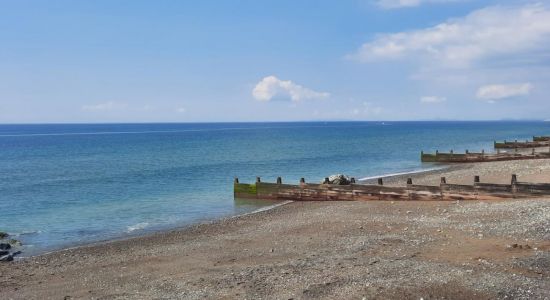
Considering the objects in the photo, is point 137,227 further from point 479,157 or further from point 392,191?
point 479,157

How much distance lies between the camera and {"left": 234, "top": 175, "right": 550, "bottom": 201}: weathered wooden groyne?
909 inches

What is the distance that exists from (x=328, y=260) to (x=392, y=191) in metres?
12.6

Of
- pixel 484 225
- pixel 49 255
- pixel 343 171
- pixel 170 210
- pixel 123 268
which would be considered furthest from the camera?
pixel 343 171

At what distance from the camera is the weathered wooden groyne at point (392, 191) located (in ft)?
75.8

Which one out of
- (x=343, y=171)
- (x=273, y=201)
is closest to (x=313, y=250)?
(x=273, y=201)

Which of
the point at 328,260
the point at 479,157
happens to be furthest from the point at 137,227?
the point at 479,157

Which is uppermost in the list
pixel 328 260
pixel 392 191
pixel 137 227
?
pixel 392 191

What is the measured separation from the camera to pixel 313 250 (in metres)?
16.6

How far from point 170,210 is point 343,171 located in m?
24.0

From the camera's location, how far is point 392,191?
1040 inches

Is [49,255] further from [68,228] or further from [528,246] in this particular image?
[528,246]

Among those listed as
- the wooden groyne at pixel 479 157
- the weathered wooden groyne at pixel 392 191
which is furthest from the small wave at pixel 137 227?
the wooden groyne at pixel 479 157

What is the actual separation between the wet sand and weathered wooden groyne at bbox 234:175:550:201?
1.06 metres

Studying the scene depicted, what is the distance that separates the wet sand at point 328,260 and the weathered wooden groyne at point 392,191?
106cm
